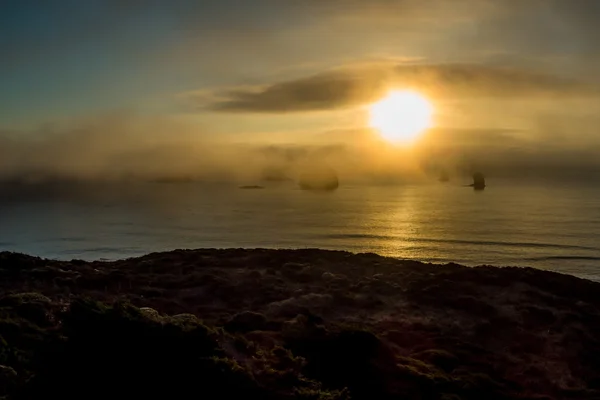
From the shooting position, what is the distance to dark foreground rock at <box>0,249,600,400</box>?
17.5m

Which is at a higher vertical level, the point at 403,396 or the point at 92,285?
the point at 92,285

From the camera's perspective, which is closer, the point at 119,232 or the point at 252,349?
the point at 252,349

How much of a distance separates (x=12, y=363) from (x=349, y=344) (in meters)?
12.2

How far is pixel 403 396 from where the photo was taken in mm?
19734

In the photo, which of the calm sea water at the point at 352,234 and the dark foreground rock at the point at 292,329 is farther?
the calm sea water at the point at 352,234

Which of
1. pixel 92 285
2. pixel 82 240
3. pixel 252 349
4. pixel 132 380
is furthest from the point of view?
pixel 82 240

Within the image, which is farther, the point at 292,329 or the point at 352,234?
the point at 352,234

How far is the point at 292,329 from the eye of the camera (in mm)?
23969

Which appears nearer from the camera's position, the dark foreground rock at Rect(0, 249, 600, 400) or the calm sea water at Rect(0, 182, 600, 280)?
the dark foreground rock at Rect(0, 249, 600, 400)

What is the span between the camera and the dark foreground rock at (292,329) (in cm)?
1753

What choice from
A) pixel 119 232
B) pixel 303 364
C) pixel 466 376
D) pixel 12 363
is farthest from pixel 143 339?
pixel 119 232

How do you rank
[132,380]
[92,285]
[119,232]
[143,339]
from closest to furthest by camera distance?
[132,380] < [143,339] < [92,285] < [119,232]

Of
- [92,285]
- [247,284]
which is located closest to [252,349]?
[247,284]

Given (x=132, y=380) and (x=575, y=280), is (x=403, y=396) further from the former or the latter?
(x=575, y=280)
